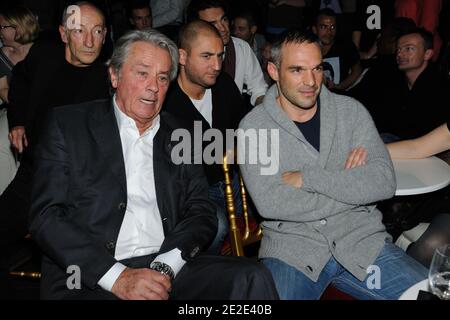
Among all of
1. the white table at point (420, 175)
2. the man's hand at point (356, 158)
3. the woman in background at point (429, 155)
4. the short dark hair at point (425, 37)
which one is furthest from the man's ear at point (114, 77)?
the short dark hair at point (425, 37)

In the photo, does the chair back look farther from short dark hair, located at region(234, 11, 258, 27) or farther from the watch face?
short dark hair, located at region(234, 11, 258, 27)

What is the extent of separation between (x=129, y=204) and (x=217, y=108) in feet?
3.75

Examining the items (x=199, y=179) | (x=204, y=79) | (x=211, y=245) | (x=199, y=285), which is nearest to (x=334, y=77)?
(x=204, y=79)

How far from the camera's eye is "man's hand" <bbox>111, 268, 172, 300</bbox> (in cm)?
188

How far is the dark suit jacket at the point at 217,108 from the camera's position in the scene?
9.75 feet

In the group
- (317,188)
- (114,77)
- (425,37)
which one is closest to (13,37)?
(114,77)

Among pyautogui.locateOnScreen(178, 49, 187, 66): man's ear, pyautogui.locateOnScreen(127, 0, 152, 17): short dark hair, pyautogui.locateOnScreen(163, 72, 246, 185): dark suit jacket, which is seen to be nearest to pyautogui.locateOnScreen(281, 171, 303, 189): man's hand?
pyautogui.locateOnScreen(163, 72, 246, 185): dark suit jacket

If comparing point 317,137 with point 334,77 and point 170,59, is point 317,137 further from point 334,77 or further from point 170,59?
point 334,77

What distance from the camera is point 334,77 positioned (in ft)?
17.6

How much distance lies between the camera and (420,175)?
102 inches

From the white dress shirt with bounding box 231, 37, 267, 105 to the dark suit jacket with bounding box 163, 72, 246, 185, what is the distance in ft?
1.58

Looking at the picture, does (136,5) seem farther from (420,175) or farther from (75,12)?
(420,175)

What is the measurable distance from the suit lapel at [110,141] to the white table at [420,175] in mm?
1266

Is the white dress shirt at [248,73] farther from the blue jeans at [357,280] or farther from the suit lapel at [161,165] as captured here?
the blue jeans at [357,280]
